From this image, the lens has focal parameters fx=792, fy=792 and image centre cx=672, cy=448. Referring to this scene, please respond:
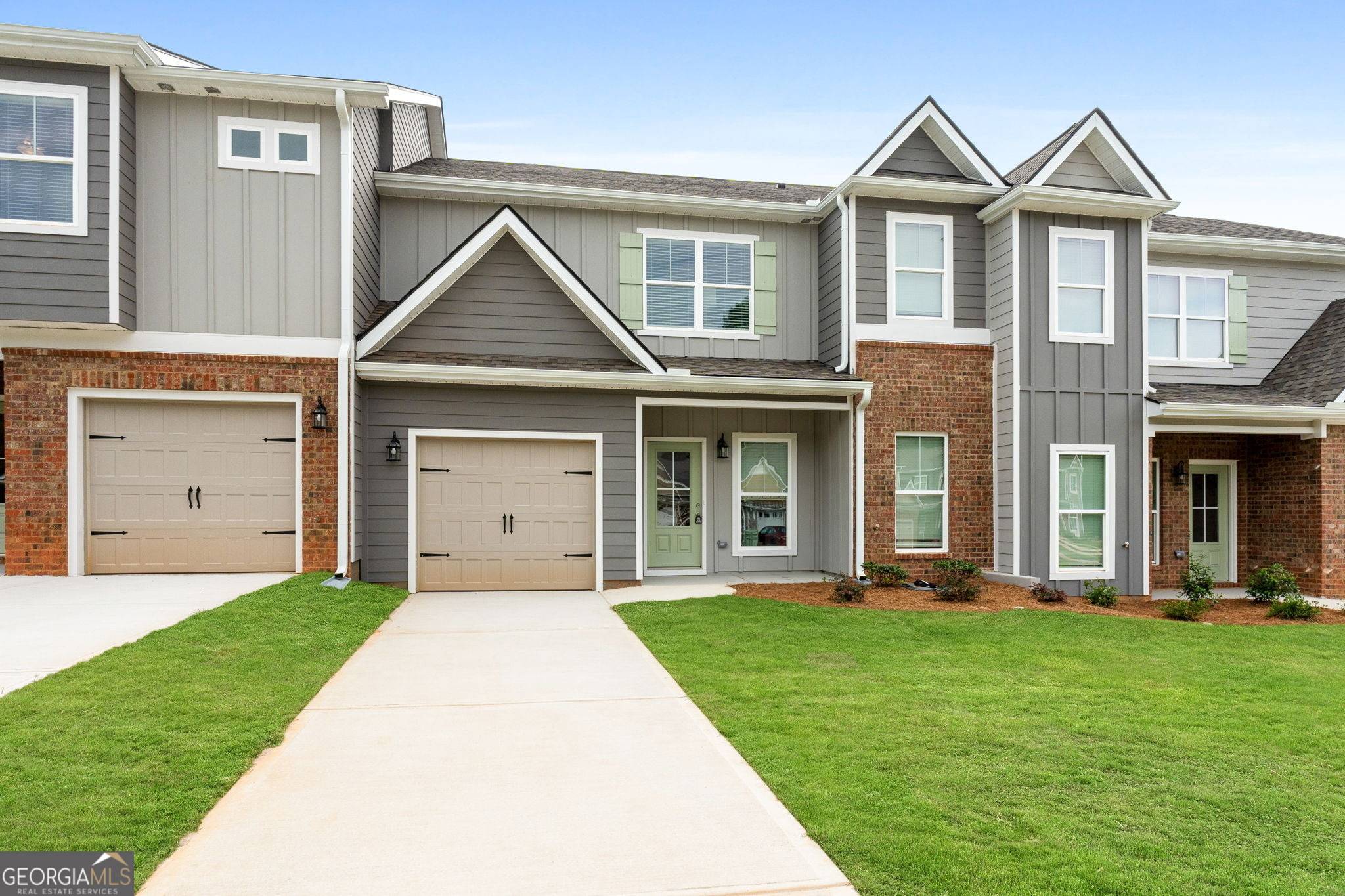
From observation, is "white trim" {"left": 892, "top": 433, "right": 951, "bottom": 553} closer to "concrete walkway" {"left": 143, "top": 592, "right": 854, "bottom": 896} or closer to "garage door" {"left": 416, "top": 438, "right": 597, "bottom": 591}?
"garage door" {"left": 416, "top": 438, "right": 597, "bottom": 591}

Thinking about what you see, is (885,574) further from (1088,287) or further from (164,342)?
(164,342)

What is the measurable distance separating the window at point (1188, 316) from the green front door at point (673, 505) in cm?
791

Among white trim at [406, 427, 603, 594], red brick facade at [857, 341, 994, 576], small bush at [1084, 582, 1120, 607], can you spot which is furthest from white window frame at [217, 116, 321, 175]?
small bush at [1084, 582, 1120, 607]

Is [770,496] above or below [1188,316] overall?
below

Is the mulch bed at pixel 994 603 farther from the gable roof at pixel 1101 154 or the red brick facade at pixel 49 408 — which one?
the red brick facade at pixel 49 408

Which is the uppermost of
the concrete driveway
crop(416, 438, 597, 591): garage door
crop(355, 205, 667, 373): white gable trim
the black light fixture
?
crop(355, 205, 667, 373): white gable trim

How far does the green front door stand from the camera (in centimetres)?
1268

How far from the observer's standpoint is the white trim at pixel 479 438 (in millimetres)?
10383

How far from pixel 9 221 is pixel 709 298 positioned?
8901 millimetres

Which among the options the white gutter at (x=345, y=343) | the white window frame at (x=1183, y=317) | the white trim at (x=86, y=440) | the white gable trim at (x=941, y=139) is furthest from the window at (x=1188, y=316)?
the white trim at (x=86, y=440)

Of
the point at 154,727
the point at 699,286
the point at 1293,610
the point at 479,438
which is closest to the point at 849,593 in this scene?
the point at 479,438

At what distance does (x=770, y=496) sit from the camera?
42.5ft

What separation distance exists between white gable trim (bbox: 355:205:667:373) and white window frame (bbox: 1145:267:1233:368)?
863 centimetres

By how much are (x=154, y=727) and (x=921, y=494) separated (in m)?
10.1
